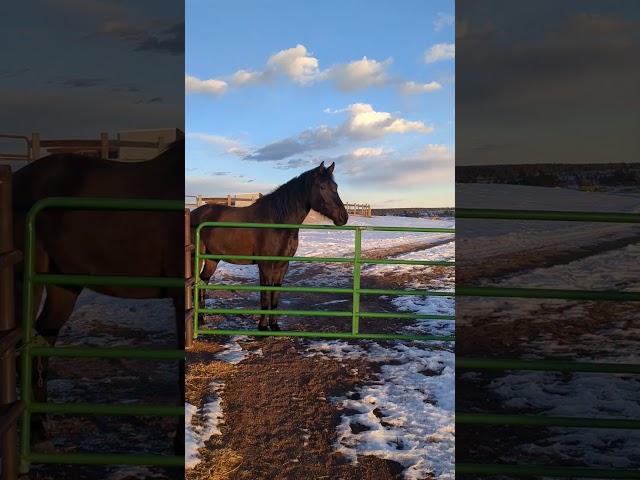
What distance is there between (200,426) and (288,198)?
125 inches

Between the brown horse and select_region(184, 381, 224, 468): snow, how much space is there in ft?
6.88

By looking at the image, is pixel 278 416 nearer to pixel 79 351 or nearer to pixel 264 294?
pixel 79 351

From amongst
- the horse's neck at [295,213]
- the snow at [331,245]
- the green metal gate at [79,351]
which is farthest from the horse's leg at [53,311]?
the snow at [331,245]

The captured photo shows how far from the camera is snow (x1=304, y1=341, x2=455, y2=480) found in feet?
8.51

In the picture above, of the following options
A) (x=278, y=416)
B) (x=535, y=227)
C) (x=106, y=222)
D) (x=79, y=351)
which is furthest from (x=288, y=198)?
(x=535, y=227)

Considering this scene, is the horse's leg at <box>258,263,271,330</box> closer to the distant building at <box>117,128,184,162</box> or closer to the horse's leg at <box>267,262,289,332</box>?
the horse's leg at <box>267,262,289,332</box>

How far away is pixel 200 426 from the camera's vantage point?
9.77 feet

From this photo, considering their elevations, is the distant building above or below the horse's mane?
above

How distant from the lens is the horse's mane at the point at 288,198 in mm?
5691

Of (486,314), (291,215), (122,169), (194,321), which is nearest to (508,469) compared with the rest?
(122,169)

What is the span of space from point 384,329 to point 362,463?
3.02m

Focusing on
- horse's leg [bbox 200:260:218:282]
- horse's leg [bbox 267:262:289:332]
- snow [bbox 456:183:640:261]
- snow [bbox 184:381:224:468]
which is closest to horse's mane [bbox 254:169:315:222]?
horse's leg [bbox 267:262:289:332]

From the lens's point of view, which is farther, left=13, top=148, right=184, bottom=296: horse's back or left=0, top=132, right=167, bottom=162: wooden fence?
left=0, top=132, right=167, bottom=162: wooden fence

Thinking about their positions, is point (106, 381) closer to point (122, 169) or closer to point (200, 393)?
point (200, 393)
